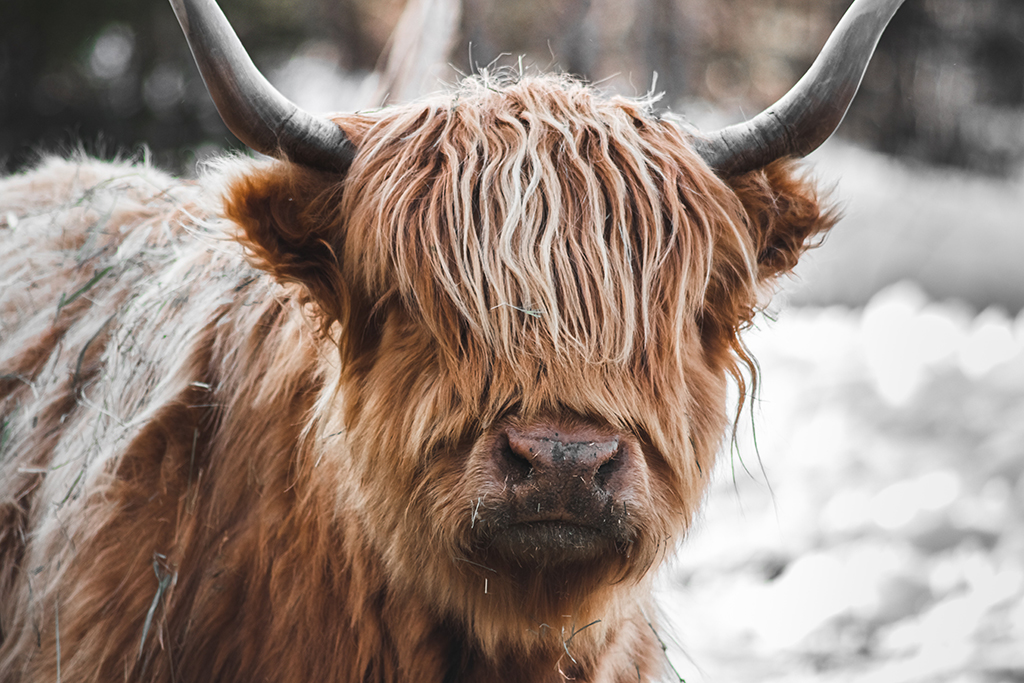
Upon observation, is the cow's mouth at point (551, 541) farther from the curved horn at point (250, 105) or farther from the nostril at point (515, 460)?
the curved horn at point (250, 105)

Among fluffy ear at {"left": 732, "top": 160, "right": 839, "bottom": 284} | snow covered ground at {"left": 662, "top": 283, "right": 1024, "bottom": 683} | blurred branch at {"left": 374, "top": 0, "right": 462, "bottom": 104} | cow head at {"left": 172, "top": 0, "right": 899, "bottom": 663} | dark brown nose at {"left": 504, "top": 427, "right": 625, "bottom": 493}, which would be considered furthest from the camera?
blurred branch at {"left": 374, "top": 0, "right": 462, "bottom": 104}

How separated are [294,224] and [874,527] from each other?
364cm

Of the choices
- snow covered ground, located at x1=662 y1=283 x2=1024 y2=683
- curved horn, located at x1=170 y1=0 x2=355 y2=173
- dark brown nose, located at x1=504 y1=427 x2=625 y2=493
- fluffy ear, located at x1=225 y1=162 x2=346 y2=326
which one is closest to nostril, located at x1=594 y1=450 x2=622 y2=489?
dark brown nose, located at x1=504 y1=427 x2=625 y2=493

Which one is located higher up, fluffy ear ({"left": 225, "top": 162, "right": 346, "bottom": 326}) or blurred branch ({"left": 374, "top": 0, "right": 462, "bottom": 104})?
blurred branch ({"left": 374, "top": 0, "right": 462, "bottom": 104})

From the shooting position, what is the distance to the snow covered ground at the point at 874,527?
3.69 m

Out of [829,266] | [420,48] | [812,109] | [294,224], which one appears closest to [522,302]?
[294,224]

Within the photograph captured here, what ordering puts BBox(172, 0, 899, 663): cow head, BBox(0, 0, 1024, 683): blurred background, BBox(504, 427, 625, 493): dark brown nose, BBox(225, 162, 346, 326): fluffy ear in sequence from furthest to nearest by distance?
1. BBox(0, 0, 1024, 683): blurred background
2. BBox(225, 162, 346, 326): fluffy ear
3. BBox(172, 0, 899, 663): cow head
4. BBox(504, 427, 625, 493): dark brown nose

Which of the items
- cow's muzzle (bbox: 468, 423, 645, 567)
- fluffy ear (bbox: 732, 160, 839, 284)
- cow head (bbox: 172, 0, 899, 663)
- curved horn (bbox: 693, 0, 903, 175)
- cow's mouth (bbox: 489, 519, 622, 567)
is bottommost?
cow's mouth (bbox: 489, 519, 622, 567)

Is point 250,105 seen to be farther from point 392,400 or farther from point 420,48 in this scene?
point 420,48

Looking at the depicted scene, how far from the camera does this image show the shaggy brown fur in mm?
→ 1770

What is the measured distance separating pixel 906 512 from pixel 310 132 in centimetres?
383

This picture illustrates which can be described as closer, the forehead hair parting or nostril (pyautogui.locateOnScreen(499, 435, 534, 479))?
nostril (pyautogui.locateOnScreen(499, 435, 534, 479))

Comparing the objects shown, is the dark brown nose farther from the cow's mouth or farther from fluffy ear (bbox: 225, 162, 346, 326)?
fluffy ear (bbox: 225, 162, 346, 326)

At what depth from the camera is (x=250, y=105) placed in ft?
5.85
